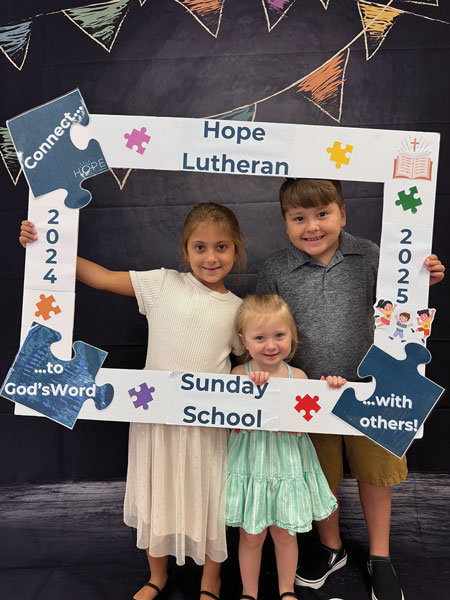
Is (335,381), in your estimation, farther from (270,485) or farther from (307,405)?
(270,485)

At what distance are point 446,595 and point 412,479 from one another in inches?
20.4

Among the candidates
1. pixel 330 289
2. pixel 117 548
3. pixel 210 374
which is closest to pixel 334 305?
pixel 330 289

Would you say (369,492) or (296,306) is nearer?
(296,306)

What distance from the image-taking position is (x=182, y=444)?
Answer: 5.76 ft

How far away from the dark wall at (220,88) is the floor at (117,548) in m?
0.72

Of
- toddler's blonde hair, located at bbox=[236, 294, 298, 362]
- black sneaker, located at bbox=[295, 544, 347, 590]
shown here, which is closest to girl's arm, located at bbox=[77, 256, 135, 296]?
toddler's blonde hair, located at bbox=[236, 294, 298, 362]

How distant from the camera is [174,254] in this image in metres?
2.28

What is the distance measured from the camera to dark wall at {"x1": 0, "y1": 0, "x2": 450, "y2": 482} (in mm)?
2203

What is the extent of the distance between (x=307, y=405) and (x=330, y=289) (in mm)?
369

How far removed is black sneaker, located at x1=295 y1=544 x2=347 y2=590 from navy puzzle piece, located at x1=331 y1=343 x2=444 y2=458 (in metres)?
0.62

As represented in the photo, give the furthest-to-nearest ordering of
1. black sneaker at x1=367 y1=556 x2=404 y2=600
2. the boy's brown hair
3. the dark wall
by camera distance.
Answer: the dark wall
black sneaker at x1=367 y1=556 x2=404 y2=600
the boy's brown hair

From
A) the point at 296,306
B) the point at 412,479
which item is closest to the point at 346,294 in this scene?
the point at 296,306

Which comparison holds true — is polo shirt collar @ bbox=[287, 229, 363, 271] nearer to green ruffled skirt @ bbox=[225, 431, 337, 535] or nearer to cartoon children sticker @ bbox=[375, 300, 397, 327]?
cartoon children sticker @ bbox=[375, 300, 397, 327]

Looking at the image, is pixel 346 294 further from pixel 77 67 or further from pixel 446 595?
pixel 77 67
